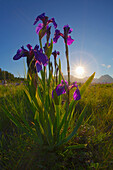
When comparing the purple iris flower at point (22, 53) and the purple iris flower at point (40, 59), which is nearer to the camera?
the purple iris flower at point (40, 59)

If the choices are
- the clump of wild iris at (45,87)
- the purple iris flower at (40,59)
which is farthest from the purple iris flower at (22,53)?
the purple iris flower at (40,59)

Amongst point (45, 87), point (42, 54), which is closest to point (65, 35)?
point (42, 54)

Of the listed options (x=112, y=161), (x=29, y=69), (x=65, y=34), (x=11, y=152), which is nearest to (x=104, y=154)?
(x=112, y=161)

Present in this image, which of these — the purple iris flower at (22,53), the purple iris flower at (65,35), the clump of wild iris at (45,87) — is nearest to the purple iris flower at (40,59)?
the clump of wild iris at (45,87)

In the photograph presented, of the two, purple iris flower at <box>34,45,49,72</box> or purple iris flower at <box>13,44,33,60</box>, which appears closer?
purple iris flower at <box>34,45,49,72</box>

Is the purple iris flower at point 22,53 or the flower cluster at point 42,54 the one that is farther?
the purple iris flower at point 22,53

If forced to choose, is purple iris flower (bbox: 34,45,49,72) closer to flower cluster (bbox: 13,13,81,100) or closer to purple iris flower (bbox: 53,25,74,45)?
flower cluster (bbox: 13,13,81,100)

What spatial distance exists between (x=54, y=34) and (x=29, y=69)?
0.50 metres

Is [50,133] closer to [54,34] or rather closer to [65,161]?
[65,161]

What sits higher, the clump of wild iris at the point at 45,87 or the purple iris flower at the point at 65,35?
the purple iris flower at the point at 65,35

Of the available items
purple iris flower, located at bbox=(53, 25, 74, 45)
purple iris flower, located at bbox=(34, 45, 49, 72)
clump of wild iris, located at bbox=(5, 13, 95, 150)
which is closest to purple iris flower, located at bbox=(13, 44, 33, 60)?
clump of wild iris, located at bbox=(5, 13, 95, 150)

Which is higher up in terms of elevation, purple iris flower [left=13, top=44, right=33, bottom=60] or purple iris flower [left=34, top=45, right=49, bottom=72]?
purple iris flower [left=13, top=44, right=33, bottom=60]

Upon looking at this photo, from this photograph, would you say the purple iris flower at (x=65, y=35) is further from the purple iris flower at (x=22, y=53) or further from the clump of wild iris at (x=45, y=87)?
the purple iris flower at (x=22, y=53)

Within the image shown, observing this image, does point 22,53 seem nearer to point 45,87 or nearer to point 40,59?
point 40,59
